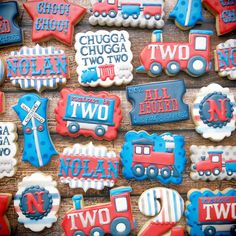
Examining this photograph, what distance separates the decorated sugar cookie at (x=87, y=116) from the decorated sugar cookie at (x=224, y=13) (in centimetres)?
39

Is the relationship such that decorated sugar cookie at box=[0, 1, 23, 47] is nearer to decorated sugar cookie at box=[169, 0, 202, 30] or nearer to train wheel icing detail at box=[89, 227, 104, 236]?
decorated sugar cookie at box=[169, 0, 202, 30]

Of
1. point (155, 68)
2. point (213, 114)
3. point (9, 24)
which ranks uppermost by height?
point (9, 24)

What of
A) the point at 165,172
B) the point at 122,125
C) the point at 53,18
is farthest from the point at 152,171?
the point at 53,18

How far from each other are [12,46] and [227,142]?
2.26 ft

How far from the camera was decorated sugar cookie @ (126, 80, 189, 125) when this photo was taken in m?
0.96

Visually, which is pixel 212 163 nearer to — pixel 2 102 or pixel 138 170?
pixel 138 170

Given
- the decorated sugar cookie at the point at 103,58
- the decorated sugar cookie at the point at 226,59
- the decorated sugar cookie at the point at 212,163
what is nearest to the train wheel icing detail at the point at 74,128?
the decorated sugar cookie at the point at 103,58

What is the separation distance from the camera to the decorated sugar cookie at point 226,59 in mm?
981

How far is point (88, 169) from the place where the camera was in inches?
37.1

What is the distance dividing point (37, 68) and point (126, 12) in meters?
0.30

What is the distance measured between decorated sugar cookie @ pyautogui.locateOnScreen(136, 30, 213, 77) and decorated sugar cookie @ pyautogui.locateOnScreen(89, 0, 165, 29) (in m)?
0.05

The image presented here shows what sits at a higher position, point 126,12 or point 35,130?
point 126,12

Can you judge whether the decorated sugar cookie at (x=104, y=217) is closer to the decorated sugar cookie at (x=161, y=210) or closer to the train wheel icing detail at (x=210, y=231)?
the decorated sugar cookie at (x=161, y=210)

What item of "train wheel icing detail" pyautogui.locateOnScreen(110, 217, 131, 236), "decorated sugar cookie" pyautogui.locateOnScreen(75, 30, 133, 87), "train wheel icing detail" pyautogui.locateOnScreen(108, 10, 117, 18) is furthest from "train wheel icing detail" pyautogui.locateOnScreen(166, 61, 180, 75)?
"train wheel icing detail" pyautogui.locateOnScreen(110, 217, 131, 236)
